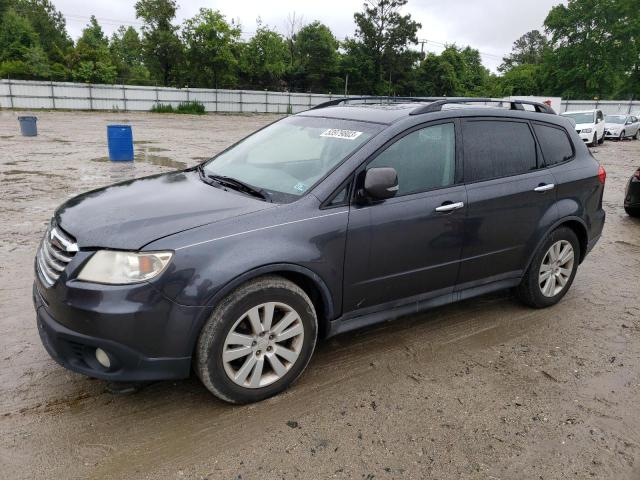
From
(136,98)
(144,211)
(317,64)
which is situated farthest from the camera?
(317,64)

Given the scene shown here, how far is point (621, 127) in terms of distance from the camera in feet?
82.8

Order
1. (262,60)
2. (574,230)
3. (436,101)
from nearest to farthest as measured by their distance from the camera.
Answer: (436,101), (574,230), (262,60)

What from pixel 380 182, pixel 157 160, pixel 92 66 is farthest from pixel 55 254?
pixel 92 66

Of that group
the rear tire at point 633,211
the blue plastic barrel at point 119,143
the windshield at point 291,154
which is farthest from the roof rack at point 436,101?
the blue plastic barrel at point 119,143

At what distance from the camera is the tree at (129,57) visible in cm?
4533

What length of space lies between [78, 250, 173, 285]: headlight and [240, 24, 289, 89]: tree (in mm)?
48728

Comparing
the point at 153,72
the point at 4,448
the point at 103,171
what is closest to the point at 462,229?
the point at 4,448

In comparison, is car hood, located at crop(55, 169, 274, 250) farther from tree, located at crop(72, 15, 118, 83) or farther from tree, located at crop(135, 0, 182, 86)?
tree, located at crop(135, 0, 182, 86)

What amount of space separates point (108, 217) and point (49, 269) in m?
0.43

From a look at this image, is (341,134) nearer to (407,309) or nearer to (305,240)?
(305,240)

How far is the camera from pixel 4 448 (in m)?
2.64

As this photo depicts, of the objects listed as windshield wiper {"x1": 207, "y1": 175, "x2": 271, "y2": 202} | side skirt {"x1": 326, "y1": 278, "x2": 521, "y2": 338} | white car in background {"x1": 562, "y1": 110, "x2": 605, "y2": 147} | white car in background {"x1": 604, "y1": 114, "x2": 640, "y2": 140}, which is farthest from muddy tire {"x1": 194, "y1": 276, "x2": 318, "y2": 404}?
white car in background {"x1": 604, "y1": 114, "x2": 640, "y2": 140}

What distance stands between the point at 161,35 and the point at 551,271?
46.3 meters

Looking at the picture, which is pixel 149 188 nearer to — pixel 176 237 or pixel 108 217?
pixel 108 217
